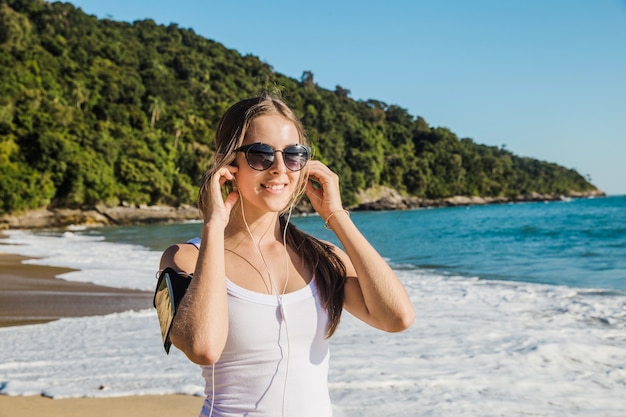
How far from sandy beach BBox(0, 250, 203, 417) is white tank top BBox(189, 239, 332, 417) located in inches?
99.1

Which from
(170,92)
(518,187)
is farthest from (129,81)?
(518,187)

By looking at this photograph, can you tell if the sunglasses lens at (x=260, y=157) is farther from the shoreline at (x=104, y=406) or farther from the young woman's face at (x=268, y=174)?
the shoreline at (x=104, y=406)

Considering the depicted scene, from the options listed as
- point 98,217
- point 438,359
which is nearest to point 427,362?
point 438,359

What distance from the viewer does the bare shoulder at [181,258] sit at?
163cm

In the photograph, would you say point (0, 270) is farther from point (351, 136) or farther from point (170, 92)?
point (351, 136)

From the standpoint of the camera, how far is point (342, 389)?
441 centimetres

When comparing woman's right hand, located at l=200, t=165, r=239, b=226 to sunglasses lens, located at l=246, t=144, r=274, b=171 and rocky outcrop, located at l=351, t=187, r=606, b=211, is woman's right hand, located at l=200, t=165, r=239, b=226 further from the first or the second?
rocky outcrop, located at l=351, t=187, r=606, b=211

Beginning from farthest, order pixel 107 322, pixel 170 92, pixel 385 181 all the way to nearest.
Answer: pixel 385 181, pixel 170 92, pixel 107 322

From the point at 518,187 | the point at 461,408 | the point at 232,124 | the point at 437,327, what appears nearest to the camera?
the point at 232,124

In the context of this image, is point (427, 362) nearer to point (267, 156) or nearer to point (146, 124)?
point (267, 156)

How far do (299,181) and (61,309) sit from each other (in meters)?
7.89

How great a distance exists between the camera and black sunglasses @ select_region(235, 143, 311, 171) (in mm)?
1682

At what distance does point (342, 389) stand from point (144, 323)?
3.72 metres

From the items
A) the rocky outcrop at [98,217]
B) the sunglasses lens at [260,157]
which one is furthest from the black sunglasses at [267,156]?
the rocky outcrop at [98,217]
